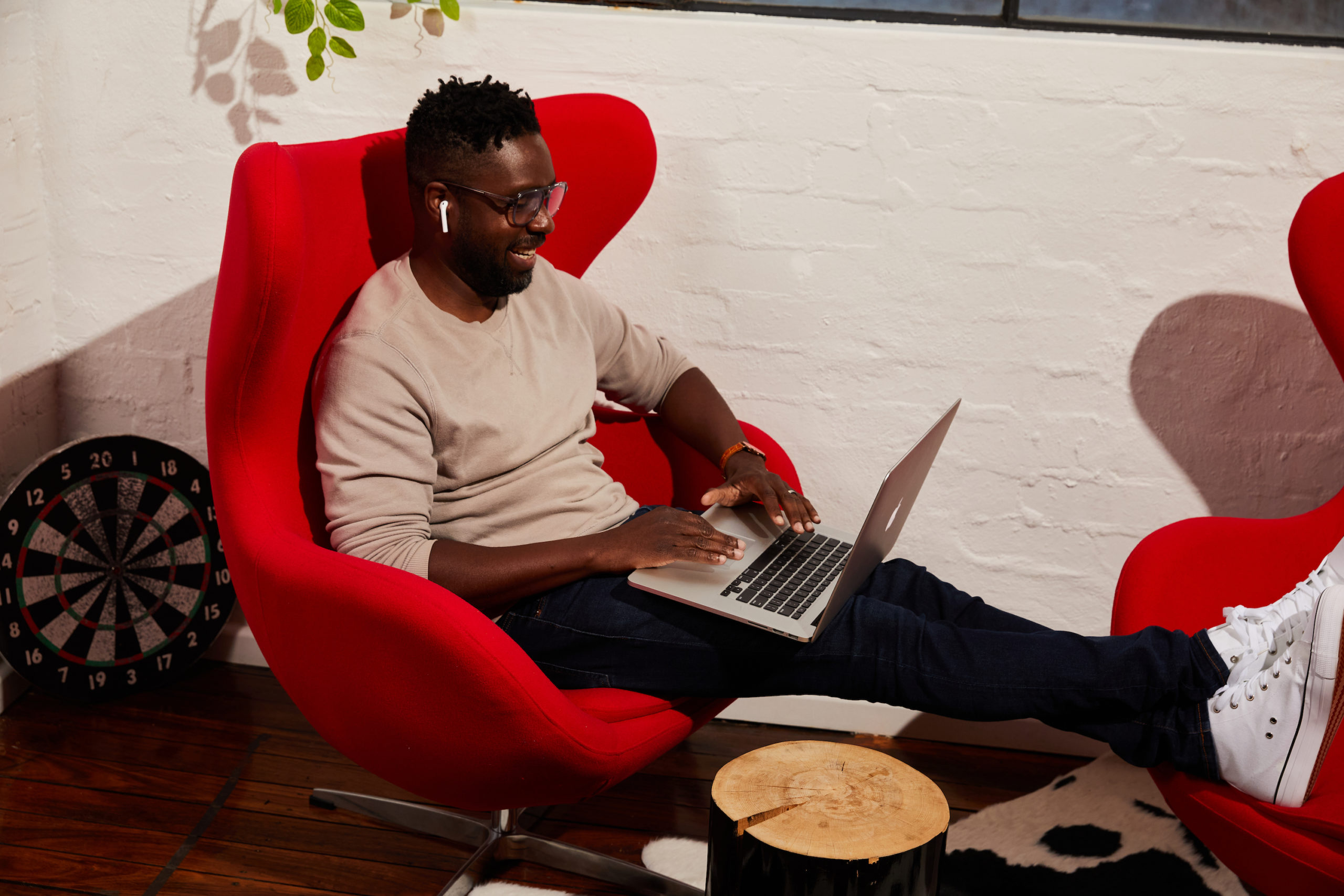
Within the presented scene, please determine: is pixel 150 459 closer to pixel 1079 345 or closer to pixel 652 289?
pixel 652 289

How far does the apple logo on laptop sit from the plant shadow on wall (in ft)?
4.63

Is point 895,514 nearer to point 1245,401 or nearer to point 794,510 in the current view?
point 794,510

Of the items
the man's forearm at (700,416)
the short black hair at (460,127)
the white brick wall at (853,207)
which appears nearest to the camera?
the short black hair at (460,127)

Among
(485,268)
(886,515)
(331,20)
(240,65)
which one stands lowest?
(886,515)

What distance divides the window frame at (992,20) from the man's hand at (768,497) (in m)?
0.95

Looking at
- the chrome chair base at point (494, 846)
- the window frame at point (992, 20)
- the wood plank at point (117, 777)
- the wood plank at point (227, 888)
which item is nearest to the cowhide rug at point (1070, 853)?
the chrome chair base at point (494, 846)

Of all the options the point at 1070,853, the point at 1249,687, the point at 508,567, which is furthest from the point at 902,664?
the point at 1070,853

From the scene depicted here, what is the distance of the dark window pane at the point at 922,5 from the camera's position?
2250 millimetres

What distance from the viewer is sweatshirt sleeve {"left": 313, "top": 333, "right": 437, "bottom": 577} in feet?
5.15

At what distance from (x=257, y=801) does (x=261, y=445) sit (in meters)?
0.83

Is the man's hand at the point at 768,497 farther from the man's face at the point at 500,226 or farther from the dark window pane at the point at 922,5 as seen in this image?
the dark window pane at the point at 922,5

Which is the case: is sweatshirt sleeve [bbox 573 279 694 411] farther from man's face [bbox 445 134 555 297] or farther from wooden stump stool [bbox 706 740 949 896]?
wooden stump stool [bbox 706 740 949 896]

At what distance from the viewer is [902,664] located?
1622mm

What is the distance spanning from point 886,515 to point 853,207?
33.2 inches
